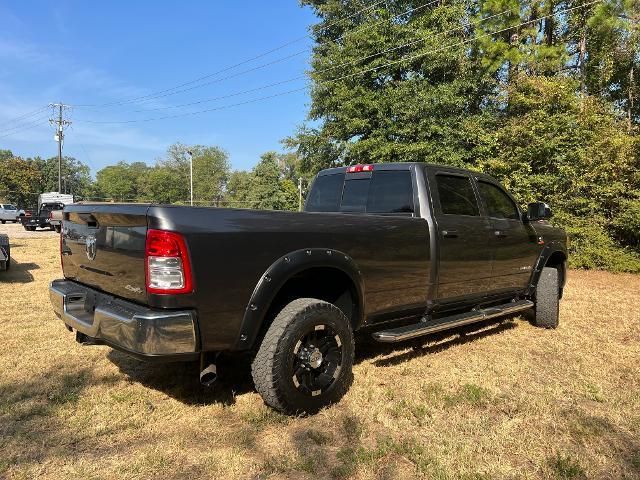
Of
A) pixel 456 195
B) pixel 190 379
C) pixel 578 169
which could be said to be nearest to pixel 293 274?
pixel 190 379

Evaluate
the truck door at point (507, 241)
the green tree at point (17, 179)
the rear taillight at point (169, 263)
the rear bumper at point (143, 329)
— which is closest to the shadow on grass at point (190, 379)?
the rear bumper at point (143, 329)

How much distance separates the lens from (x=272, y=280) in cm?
314

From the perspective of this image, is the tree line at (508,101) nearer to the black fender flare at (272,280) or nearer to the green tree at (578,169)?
the green tree at (578,169)

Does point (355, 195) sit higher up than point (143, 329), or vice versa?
point (355, 195)

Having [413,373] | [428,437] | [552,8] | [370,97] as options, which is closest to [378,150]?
[370,97]

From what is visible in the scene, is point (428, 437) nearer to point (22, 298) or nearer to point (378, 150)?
point (22, 298)

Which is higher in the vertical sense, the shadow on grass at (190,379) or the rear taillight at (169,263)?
the rear taillight at (169,263)

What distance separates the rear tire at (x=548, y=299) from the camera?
6012 mm

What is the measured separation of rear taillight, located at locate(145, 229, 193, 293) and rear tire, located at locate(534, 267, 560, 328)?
4.72 meters

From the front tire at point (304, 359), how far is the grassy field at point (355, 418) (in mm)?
155

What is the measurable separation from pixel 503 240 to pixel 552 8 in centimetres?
1639

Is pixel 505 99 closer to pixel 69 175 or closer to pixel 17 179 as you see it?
pixel 17 179

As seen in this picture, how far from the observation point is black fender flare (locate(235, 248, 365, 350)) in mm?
3088

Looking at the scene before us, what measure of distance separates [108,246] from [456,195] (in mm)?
3189
